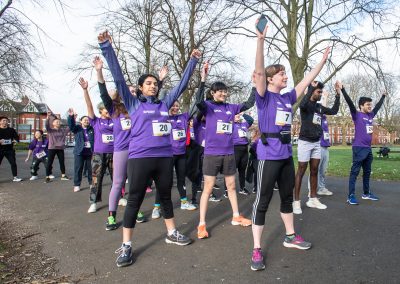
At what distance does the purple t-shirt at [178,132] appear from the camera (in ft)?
20.7

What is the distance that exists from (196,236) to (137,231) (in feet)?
3.07

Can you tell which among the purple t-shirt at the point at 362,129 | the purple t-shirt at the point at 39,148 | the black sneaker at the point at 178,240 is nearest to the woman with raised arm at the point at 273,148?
the black sneaker at the point at 178,240

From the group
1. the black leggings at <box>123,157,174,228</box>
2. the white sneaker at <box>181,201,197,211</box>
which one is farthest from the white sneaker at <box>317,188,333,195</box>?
the black leggings at <box>123,157,174,228</box>

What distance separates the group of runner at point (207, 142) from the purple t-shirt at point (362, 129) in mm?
20

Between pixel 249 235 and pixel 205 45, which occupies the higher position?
pixel 205 45

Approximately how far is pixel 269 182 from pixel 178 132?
9.78 feet

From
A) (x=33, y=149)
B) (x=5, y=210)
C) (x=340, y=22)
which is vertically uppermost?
(x=340, y=22)

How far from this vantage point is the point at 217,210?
6.23 m

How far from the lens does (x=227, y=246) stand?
411cm

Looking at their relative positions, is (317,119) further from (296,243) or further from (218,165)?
(296,243)

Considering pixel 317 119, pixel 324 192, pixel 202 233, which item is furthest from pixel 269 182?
pixel 324 192

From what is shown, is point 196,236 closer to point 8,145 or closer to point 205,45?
point 8,145

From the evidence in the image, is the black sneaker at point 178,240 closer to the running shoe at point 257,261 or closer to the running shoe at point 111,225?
the running shoe at point 257,261

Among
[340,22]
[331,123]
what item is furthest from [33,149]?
[331,123]
